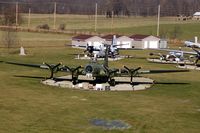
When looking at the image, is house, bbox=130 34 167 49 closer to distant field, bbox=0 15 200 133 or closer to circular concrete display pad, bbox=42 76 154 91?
distant field, bbox=0 15 200 133

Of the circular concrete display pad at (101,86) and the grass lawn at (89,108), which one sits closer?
the grass lawn at (89,108)

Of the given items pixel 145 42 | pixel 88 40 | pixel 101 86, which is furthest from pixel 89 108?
pixel 145 42

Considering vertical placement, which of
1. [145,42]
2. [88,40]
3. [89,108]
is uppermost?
[88,40]

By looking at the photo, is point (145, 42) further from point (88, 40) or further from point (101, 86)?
point (101, 86)

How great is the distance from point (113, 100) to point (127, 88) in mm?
7001

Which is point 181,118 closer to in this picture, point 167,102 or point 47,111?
point 167,102

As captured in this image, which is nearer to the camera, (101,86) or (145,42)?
(101,86)

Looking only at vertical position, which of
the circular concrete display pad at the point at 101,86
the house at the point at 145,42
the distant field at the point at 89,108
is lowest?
the distant field at the point at 89,108

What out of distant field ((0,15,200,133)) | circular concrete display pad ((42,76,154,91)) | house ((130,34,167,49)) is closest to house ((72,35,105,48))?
house ((130,34,167,49))

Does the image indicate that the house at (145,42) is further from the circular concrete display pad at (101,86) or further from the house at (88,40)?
the circular concrete display pad at (101,86)

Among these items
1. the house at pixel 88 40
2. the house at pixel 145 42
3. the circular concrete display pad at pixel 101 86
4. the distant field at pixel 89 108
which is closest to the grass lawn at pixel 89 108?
the distant field at pixel 89 108

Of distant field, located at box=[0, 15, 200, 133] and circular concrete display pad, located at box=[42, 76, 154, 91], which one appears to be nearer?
distant field, located at box=[0, 15, 200, 133]

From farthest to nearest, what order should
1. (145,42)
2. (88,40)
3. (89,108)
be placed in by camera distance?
(145,42), (88,40), (89,108)

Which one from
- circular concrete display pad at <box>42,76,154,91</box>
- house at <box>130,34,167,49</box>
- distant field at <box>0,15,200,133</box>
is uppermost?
house at <box>130,34,167,49</box>
